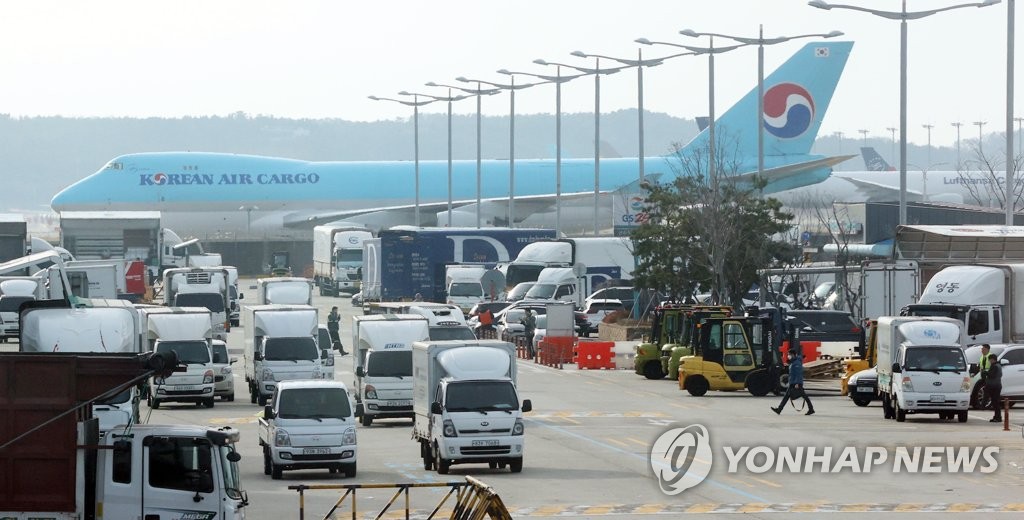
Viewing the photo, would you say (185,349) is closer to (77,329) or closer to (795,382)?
(77,329)

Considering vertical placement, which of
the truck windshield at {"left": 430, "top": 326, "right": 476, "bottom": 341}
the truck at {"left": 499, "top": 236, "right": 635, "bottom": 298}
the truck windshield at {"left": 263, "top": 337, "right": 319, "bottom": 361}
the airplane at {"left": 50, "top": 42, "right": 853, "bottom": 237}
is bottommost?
the truck windshield at {"left": 263, "top": 337, "right": 319, "bottom": 361}

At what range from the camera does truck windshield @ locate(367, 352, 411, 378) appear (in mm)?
33438

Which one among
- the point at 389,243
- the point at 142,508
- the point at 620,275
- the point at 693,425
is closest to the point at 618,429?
the point at 693,425

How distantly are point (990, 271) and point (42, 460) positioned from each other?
2801 centimetres

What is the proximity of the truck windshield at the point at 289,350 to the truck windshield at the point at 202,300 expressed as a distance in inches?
689

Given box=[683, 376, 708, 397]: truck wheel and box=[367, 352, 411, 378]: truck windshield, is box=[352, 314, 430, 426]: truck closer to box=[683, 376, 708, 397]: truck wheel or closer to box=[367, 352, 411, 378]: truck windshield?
box=[367, 352, 411, 378]: truck windshield

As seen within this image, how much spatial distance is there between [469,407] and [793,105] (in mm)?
70157

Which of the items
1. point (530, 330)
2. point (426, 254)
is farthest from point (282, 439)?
point (426, 254)

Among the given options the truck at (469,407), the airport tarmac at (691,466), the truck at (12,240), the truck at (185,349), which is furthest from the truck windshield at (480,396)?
the truck at (12,240)

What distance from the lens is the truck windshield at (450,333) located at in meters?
38.8

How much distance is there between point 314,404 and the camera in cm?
2594

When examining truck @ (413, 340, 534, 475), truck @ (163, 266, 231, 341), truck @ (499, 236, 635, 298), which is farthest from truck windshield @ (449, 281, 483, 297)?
truck @ (413, 340, 534, 475)

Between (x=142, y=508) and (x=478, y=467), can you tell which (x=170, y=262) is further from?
(x=142, y=508)

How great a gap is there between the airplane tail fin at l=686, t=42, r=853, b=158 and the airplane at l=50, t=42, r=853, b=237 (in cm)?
5
